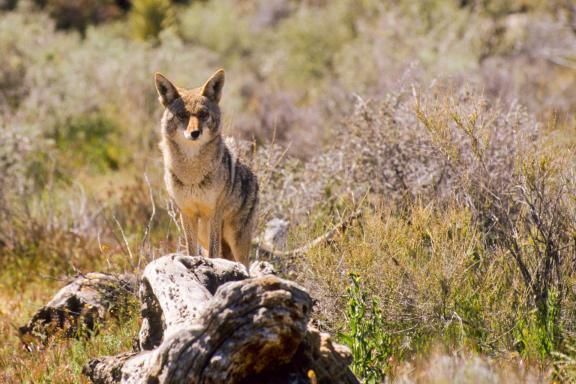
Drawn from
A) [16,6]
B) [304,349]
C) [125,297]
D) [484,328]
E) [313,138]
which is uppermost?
[304,349]

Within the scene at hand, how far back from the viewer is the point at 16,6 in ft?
81.7

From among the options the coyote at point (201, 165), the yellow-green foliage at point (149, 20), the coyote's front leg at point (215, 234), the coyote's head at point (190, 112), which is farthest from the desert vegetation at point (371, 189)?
the yellow-green foliage at point (149, 20)

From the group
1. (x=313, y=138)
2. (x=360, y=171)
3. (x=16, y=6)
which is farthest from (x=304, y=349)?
(x=16, y=6)

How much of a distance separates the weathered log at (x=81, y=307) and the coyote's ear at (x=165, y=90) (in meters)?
1.48

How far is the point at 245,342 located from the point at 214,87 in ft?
9.42

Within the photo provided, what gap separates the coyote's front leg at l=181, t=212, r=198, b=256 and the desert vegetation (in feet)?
1.00

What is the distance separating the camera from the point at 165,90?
632 cm

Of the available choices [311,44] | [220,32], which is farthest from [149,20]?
[311,44]

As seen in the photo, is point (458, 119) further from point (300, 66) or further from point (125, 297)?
point (300, 66)

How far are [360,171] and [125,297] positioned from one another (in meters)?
2.99

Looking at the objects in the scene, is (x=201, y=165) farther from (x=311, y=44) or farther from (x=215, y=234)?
(x=311, y=44)

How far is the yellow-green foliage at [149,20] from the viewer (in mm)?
23266

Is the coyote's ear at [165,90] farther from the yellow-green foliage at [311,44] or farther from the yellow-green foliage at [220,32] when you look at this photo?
the yellow-green foliage at [220,32]

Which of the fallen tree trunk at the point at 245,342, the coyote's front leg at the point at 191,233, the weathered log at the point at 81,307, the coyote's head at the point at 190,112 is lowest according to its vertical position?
the weathered log at the point at 81,307
